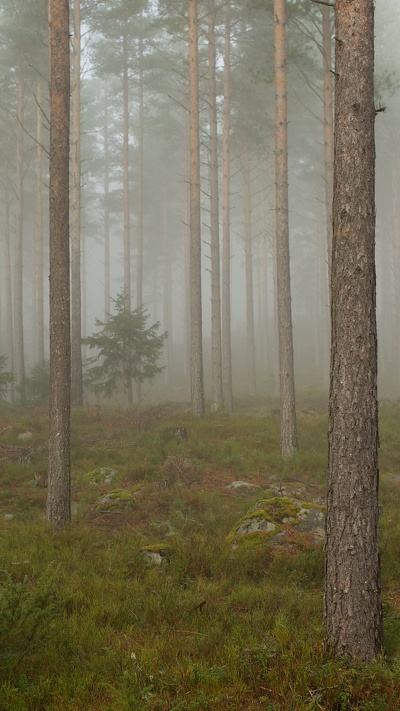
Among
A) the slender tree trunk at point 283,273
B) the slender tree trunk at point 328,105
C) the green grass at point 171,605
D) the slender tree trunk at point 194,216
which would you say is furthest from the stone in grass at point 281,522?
the slender tree trunk at point 328,105

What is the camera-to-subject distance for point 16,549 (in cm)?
771

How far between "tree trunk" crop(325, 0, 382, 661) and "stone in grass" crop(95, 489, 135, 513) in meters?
5.33

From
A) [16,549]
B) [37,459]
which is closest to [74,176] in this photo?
[37,459]

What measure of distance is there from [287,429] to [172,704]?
892cm

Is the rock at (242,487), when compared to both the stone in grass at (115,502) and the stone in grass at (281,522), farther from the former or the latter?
the stone in grass at (115,502)

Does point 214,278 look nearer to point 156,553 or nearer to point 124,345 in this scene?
point 124,345

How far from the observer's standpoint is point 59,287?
9344 millimetres

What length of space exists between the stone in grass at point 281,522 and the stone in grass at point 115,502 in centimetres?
216

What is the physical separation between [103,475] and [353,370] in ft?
24.2

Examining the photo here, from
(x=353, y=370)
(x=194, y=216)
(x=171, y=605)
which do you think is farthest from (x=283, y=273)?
(x=171, y=605)

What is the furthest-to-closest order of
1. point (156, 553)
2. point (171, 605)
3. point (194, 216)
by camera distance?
point (194, 216) < point (156, 553) < point (171, 605)

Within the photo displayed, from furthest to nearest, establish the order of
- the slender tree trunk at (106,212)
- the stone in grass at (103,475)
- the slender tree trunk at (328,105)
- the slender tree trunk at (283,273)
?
the slender tree trunk at (106,212)
the slender tree trunk at (328,105)
the slender tree trunk at (283,273)
the stone in grass at (103,475)

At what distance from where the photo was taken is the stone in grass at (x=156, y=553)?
750 centimetres

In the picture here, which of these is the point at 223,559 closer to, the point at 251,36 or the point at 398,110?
the point at 251,36
